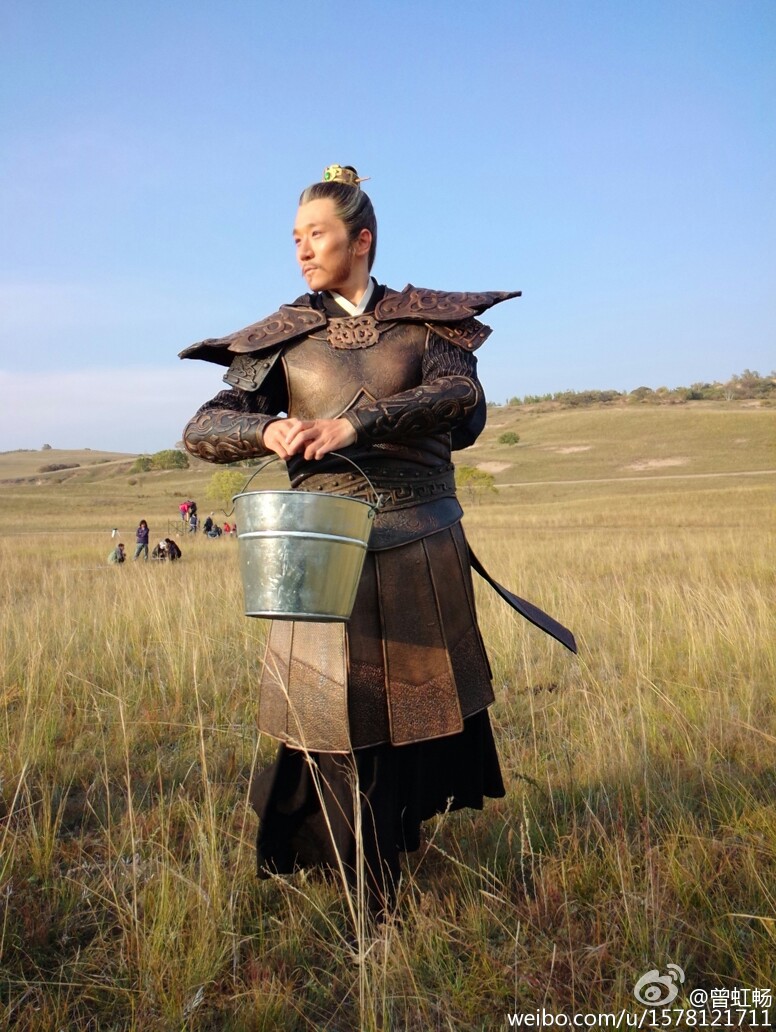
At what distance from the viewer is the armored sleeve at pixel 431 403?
2.16 m

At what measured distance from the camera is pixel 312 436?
6.95 feet

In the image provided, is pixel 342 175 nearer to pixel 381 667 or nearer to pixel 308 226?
pixel 308 226

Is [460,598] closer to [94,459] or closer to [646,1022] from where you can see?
[646,1022]

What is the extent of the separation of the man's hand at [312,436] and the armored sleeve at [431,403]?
36 mm

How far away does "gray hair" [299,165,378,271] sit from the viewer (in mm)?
2436

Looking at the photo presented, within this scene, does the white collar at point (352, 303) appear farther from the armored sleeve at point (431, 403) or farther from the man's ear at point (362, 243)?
the armored sleeve at point (431, 403)

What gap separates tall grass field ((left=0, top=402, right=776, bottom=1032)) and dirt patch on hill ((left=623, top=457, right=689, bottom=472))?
42937mm

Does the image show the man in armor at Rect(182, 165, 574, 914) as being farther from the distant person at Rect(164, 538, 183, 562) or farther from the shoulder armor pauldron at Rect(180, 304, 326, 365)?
the distant person at Rect(164, 538, 183, 562)

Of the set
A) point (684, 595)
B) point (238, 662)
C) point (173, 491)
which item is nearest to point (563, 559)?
point (684, 595)

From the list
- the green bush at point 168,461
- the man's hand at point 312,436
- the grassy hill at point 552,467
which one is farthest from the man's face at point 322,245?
the green bush at point 168,461

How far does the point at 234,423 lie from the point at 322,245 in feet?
Answer: 2.09

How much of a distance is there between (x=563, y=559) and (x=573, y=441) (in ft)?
170

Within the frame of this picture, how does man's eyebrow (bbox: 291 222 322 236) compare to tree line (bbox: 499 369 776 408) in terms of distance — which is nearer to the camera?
man's eyebrow (bbox: 291 222 322 236)

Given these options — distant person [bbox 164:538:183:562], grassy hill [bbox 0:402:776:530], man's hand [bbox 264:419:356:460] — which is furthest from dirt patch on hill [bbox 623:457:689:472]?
man's hand [bbox 264:419:356:460]
